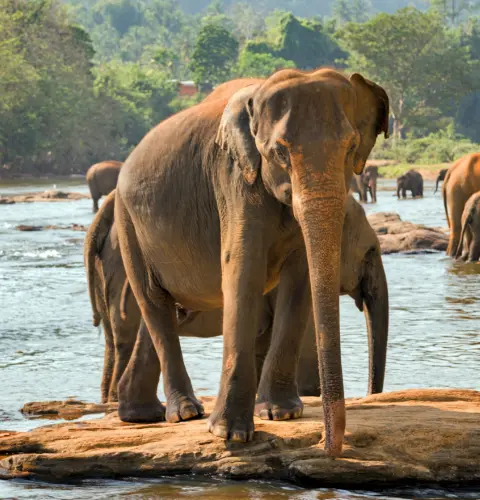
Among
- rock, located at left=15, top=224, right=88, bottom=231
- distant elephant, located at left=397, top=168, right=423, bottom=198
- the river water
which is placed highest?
the river water

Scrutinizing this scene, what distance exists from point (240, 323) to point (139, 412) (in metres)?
1.34

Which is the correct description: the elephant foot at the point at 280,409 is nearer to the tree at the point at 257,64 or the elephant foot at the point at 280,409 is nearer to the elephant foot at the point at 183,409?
the elephant foot at the point at 183,409

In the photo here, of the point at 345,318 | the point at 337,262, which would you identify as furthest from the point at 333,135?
the point at 345,318

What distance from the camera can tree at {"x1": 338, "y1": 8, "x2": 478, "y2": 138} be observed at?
86812mm

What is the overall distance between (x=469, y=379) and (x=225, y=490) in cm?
377

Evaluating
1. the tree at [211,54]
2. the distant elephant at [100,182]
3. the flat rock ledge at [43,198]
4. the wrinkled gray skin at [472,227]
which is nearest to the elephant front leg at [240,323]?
the wrinkled gray skin at [472,227]

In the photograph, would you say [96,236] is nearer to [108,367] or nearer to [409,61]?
[108,367]

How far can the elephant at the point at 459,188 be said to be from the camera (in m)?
20.8

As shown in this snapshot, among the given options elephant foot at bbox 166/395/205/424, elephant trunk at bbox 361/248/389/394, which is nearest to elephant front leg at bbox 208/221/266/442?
elephant foot at bbox 166/395/205/424

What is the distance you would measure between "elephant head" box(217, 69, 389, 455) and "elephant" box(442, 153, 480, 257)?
1551 centimetres

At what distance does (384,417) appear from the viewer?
5.78 m

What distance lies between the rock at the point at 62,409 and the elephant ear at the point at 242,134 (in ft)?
8.05

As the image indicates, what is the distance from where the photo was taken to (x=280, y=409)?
584 cm

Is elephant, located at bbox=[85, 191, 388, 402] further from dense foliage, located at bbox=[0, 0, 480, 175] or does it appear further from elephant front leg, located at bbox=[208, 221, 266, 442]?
dense foliage, located at bbox=[0, 0, 480, 175]
